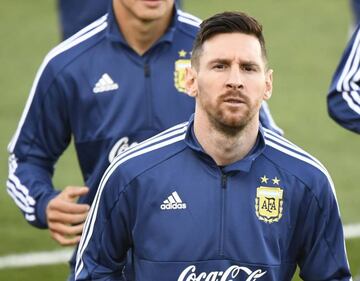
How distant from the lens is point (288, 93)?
11.1 meters

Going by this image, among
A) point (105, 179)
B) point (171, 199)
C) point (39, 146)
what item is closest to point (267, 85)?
point (171, 199)

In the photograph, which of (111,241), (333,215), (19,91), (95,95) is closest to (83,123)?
(95,95)

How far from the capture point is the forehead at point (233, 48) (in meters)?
4.67

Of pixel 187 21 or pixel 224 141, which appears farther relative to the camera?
pixel 187 21

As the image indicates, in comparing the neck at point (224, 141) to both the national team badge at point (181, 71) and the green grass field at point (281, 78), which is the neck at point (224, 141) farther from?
the green grass field at point (281, 78)

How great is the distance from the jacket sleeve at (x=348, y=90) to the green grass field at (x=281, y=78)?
2136 mm

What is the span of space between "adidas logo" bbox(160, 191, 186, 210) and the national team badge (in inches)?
43.8

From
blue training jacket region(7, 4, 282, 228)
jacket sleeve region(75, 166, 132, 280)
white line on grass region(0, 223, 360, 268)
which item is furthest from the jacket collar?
white line on grass region(0, 223, 360, 268)

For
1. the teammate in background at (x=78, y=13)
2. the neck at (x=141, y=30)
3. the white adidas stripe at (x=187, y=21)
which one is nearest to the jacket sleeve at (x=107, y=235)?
the neck at (x=141, y=30)

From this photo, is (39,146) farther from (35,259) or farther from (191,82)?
(35,259)

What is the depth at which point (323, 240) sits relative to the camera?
4.83 meters

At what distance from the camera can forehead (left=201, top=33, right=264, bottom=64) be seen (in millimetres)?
4668

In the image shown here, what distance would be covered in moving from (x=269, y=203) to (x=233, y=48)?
601mm

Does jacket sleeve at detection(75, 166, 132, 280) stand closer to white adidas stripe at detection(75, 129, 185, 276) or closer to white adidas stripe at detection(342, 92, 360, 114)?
white adidas stripe at detection(75, 129, 185, 276)
